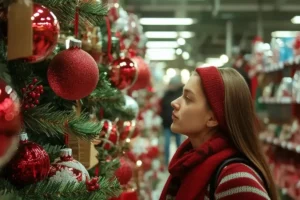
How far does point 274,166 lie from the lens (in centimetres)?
671

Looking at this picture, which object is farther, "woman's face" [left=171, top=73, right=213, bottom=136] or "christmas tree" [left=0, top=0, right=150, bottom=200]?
"woman's face" [left=171, top=73, right=213, bottom=136]

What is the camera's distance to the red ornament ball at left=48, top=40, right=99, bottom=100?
4.84 ft

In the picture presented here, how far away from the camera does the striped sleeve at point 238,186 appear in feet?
5.07

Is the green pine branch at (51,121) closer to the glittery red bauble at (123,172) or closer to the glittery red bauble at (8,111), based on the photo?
the glittery red bauble at (8,111)

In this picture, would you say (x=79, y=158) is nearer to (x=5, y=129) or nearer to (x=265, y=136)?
(x=5, y=129)

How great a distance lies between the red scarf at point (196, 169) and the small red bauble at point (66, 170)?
33 centimetres

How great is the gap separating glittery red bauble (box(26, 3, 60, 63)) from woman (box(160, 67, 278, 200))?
0.65 metres

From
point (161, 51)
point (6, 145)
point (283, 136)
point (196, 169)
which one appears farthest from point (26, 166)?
point (161, 51)

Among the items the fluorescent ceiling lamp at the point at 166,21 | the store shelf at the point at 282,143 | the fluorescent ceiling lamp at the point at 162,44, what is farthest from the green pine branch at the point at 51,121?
the fluorescent ceiling lamp at the point at 162,44

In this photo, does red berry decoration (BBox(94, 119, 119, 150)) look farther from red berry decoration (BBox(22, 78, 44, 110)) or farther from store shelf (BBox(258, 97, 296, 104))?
store shelf (BBox(258, 97, 296, 104))

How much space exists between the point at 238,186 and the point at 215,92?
35 centimetres

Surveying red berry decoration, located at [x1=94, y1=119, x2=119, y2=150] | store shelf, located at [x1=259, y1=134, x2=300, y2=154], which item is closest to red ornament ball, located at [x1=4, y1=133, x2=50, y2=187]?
red berry decoration, located at [x1=94, y1=119, x2=119, y2=150]

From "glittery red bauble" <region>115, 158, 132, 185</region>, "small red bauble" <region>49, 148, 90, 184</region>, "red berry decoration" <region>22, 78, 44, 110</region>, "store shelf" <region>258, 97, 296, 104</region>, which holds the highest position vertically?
"red berry decoration" <region>22, 78, 44, 110</region>

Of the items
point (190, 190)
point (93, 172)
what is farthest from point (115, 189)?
point (93, 172)
